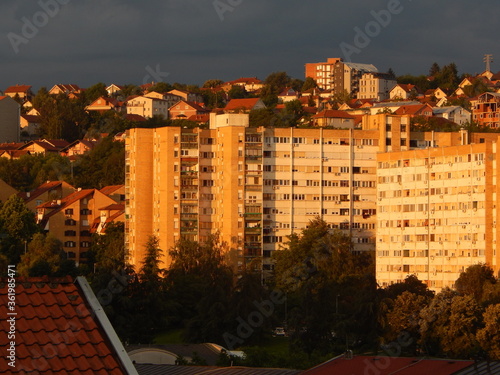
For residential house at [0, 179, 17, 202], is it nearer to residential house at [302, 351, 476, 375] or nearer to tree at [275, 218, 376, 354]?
tree at [275, 218, 376, 354]

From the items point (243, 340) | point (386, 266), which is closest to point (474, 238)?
point (386, 266)

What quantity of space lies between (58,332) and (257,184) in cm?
9390

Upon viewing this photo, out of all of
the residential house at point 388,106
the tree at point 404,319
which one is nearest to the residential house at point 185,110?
the residential house at point 388,106

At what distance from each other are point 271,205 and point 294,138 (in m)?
6.62

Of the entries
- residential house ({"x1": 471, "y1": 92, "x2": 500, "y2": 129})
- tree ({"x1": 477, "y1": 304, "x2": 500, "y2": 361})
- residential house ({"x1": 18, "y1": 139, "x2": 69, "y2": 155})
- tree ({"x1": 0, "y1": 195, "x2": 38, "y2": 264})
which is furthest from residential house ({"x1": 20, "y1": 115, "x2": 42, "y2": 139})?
tree ({"x1": 477, "y1": 304, "x2": 500, "y2": 361})

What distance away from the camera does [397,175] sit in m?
93.6

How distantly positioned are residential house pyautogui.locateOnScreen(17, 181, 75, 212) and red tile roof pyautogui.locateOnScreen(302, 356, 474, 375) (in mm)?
94275

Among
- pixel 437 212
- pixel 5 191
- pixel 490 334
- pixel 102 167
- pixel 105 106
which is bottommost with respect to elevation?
pixel 490 334

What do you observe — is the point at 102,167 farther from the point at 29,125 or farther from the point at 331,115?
the point at 29,125

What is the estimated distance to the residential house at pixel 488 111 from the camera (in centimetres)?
16725

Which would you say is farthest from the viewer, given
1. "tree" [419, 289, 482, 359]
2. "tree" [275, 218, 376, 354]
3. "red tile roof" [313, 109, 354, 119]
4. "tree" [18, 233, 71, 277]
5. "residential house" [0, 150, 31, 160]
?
"residential house" [0, 150, 31, 160]

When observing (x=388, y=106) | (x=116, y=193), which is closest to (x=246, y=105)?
(x=388, y=106)

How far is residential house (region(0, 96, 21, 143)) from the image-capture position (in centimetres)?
17375

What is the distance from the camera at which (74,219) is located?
395 feet
